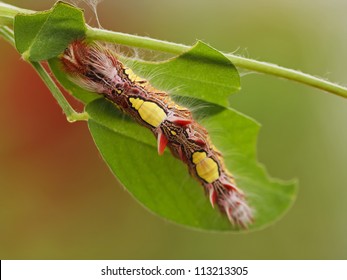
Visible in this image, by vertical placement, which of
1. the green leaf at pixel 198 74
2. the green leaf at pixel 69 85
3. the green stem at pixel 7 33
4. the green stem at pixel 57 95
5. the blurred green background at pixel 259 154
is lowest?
the green stem at pixel 57 95

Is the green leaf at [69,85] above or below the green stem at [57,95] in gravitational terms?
above

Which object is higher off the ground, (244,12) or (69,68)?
(244,12)

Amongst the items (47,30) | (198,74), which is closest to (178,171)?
(198,74)

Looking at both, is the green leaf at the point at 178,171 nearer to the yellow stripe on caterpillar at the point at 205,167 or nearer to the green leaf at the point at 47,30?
the yellow stripe on caterpillar at the point at 205,167

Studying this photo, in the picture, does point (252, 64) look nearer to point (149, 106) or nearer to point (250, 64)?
point (250, 64)

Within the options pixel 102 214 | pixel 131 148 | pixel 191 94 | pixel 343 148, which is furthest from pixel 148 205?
pixel 343 148

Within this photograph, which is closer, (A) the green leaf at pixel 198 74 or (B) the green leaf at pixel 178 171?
(A) the green leaf at pixel 198 74

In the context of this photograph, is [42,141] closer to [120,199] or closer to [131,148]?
[120,199]

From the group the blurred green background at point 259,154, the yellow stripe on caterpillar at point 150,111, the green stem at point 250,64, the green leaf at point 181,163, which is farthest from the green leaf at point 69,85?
the blurred green background at point 259,154
